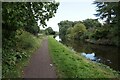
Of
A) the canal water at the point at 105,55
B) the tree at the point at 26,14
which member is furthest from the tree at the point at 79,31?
the tree at the point at 26,14

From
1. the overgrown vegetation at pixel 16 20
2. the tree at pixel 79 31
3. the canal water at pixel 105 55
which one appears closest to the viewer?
the overgrown vegetation at pixel 16 20

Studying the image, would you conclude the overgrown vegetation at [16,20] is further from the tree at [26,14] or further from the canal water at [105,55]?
the canal water at [105,55]

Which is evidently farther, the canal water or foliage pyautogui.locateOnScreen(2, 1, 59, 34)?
the canal water

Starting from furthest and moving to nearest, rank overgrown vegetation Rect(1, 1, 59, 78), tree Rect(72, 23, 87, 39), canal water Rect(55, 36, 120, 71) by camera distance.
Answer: tree Rect(72, 23, 87, 39)
canal water Rect(55, 36, 120, 71)
overgrown vegetation Rect(1, 1, 59, 78)

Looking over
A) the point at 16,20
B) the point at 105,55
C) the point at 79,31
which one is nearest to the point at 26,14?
the point at 16,20

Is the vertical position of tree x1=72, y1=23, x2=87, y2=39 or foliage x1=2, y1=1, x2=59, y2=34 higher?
foliage x1=2, y1=1, x2=59, y2=34

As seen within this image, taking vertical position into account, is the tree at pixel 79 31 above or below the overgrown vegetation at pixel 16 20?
below

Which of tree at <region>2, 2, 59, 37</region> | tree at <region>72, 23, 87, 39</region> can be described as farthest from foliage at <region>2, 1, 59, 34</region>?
tree at <region>72, 23, 87, 39</region>

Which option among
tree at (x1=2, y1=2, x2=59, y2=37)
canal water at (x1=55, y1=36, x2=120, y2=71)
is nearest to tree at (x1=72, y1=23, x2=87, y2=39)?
canal water at (x1=55, y1=36, x2=120, y2=71)

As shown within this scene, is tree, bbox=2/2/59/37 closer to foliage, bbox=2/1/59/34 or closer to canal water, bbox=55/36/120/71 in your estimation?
foliage, bbox=2/1/59/34

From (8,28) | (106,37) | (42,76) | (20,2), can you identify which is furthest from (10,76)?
(106,37)

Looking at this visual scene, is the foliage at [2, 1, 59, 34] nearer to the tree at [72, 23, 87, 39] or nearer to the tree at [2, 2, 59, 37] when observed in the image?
the tree at [2, 2, 59, 37]

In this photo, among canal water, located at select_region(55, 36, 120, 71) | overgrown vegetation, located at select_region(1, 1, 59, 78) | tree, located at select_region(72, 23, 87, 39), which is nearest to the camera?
overgrown vegetation, located at select_region(1, 1, 59, 78)

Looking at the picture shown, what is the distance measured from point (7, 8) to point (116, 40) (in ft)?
128
